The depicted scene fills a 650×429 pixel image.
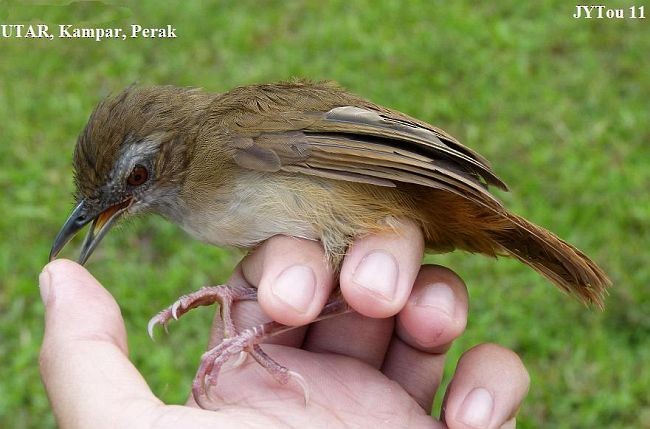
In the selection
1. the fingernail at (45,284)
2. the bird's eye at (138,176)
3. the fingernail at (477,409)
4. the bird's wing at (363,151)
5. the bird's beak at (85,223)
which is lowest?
the fingernail at (477,409)

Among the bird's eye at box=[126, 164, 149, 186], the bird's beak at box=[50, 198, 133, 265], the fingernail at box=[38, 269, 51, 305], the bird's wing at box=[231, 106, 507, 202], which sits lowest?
the fingernail at box=[38, 269, 51, 305]

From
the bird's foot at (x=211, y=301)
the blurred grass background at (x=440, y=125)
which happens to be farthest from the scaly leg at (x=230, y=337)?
the blurred grass background at (x=440, y=125)

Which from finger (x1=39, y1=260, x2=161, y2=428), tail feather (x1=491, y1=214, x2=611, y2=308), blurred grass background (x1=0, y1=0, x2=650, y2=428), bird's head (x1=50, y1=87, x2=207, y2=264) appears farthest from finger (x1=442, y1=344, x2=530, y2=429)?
blurred grass background (x1=0, y1=0, x2=650, y2=428)

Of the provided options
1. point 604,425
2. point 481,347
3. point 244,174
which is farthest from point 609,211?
point 244,174

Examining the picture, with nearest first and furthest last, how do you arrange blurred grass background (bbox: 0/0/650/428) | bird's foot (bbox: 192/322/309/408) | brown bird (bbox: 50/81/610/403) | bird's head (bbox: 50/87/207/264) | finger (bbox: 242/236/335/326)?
finger (bbox: 242/236/335/326) → bird's foot (bbox: 192/322/309/408) → brown bird (bbox: 50/81/610/403) → bird's head (bbox: 50/87/207/264) → blurred grass background (bbox: 0/0/650/428)

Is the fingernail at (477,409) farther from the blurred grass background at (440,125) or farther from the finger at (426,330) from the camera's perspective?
the blurred grass background at (440,125)

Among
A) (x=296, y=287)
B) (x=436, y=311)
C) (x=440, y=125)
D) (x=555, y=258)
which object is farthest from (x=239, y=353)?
(x=440, y=125)

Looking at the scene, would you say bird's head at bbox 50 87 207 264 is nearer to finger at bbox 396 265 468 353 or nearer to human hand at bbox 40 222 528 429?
human hand at bbox 40 222 528 429

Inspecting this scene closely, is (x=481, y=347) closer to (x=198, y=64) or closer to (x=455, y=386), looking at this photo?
(x=455, y=386)

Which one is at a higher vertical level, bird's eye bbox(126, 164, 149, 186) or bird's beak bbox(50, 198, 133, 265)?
bird's eye bbox(126, 164, 149, 186)
